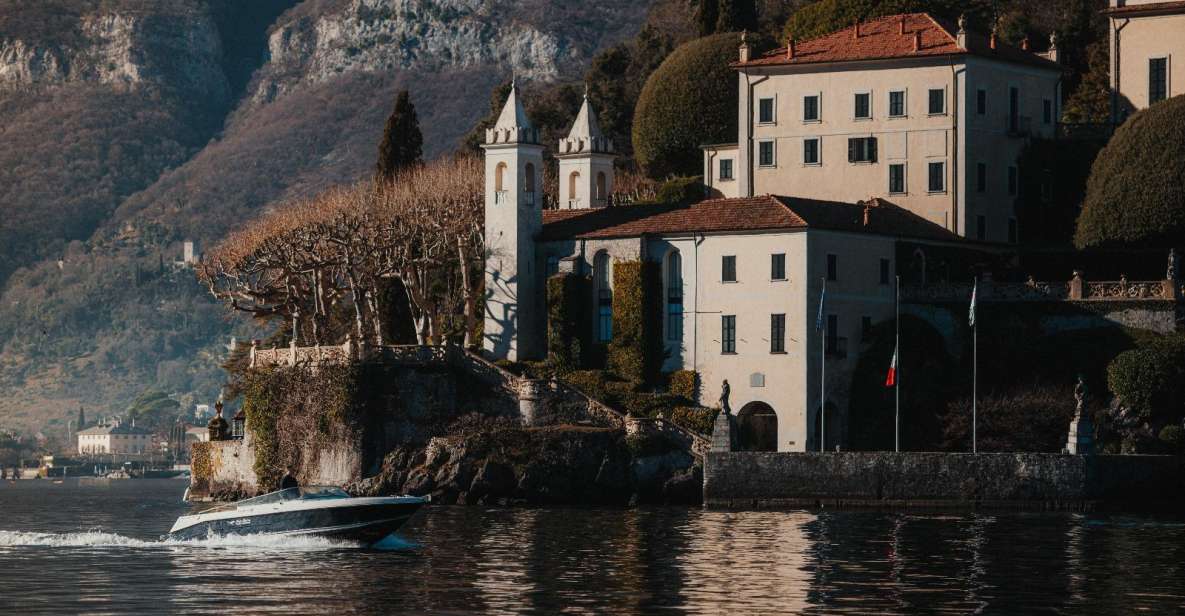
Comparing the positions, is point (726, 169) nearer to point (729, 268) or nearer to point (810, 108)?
point (810, 108)

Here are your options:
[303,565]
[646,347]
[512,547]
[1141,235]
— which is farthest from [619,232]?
[303,565]

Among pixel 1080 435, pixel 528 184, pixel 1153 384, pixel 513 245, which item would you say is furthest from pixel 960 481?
pixel 528 184

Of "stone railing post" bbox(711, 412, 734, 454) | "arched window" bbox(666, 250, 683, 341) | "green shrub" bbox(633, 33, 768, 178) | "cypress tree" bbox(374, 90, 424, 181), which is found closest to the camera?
"stone railing post" bbox(711, 412, 734, 454)

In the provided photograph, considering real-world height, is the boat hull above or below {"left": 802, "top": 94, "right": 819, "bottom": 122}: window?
below

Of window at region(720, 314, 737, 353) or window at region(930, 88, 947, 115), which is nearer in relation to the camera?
window at region(720, 314, 737, 353)

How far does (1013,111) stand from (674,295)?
18674 mm

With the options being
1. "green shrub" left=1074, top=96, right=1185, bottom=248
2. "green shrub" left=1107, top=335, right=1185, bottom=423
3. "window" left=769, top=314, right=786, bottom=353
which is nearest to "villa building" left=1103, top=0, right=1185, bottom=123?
"green shrub" left=1074, top=96, right=1185, bottom=248

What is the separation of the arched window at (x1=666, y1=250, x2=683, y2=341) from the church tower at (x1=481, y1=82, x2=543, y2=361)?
6487mm

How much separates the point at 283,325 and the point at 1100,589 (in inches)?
2801

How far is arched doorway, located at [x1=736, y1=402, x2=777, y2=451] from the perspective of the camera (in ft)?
324

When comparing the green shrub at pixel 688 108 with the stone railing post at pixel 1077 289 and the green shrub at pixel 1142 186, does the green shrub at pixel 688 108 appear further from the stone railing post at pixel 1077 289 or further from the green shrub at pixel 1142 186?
the stone railing post at pixel 1077 289

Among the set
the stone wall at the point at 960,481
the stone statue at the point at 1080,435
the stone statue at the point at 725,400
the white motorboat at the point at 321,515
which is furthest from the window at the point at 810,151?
the white motorboat at the point at 321,515

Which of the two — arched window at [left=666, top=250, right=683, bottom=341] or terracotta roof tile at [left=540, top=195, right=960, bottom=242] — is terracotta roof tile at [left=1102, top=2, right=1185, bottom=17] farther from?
arched window at [left=666, top=250, right=683, bottom=341]

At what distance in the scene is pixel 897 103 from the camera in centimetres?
10788
